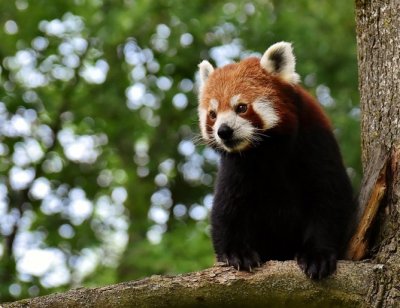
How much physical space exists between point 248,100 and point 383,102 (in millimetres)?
782

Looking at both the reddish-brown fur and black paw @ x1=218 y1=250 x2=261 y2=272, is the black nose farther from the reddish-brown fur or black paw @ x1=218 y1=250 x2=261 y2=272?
black paw @ x1=218 y1=250 x2=261 y2=272

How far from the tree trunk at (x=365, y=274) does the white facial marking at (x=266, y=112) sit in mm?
532

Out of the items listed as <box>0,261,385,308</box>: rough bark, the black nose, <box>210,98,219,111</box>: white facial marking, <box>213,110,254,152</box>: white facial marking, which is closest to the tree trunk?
<box>0,261,385,308</box>: rough bark

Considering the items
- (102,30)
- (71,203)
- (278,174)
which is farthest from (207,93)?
(71,203)

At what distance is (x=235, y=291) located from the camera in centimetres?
343

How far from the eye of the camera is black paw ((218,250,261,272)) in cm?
373

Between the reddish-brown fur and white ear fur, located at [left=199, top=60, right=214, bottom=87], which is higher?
white ear fur, located at [left=199, top=60, right=214, bottom=87]

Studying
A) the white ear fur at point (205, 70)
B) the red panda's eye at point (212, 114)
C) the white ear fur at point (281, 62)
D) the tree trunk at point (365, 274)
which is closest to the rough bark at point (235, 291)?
the tree trunk at point (365, 274)

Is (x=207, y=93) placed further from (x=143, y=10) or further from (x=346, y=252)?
(x=143, y=10)

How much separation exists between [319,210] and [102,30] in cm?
498

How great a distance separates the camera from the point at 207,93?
14.7 feet

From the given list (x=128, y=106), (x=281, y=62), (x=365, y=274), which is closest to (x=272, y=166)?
(x=281, y=62)

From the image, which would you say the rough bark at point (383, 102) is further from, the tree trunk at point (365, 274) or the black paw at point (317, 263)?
the black paw at point (317, 263)

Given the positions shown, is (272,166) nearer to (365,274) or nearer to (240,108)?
(240,108)
